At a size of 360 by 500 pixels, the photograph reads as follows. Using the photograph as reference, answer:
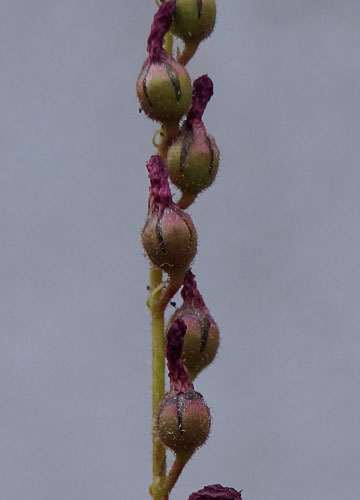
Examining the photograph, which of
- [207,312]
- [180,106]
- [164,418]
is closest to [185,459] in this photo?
[164,418]

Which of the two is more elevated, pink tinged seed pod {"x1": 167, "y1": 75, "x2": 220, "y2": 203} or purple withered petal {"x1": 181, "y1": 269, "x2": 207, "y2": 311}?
pink tinged seed pod {"x1": 167, "y1": 75, "x2": 220, "y2": 203}

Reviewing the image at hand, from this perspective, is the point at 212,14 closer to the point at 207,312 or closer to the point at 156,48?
the point at 156,48

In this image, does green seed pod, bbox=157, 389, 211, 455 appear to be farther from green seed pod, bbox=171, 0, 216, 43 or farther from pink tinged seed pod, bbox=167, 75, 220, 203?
green seed pod, bbox=171, 0, 216, 43

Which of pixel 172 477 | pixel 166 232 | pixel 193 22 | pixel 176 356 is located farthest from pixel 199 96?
pixel 172 477

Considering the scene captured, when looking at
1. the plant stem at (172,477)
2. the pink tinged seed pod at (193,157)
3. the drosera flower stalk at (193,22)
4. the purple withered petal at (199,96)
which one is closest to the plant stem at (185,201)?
the pink tinged seed pod at (193,157)

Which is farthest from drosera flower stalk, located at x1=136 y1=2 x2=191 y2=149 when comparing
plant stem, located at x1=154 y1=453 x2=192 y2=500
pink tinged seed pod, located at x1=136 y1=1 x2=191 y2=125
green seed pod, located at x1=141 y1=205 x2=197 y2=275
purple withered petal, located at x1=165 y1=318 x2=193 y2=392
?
plant stem, located at x1=154 y1=453 x2=192 y2=500
